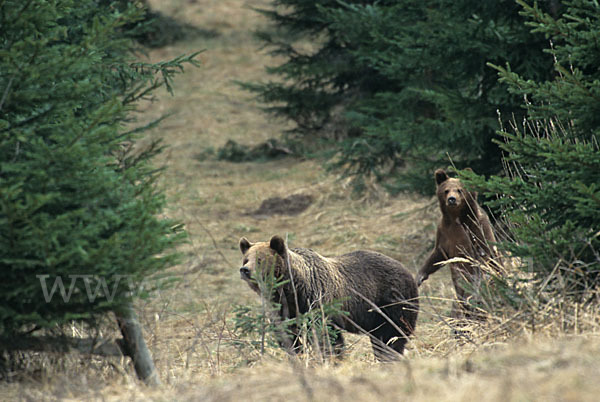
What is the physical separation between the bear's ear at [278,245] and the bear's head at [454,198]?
2.05 metres

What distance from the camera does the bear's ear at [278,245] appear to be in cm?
586

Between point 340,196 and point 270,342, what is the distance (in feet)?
30.5

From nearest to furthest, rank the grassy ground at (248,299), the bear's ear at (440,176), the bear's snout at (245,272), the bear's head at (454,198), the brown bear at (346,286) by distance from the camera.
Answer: the grassy ground at (248,299)
the bear's snout at (245,272)
the brown bear at (346,286)
the bear's head at (454,198)
the bear's ear at (440,176)

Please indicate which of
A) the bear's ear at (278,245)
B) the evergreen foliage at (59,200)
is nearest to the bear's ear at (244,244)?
the bear's ear at (278,245)

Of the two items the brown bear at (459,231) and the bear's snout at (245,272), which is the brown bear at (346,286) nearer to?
the bear's snout at (245,272)

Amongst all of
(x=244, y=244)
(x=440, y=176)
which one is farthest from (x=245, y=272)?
(x=440, y=176)

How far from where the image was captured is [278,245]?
5.91 meters

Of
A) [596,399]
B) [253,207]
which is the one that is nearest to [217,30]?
[253,207]

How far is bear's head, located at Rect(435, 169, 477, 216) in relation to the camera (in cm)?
701

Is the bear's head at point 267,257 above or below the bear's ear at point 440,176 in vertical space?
below

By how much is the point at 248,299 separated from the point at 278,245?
398cm

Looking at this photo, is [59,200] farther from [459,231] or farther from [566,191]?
[459,231]

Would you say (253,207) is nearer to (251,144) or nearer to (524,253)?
(251,144)

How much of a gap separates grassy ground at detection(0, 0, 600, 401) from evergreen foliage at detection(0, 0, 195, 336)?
584 millimetres
